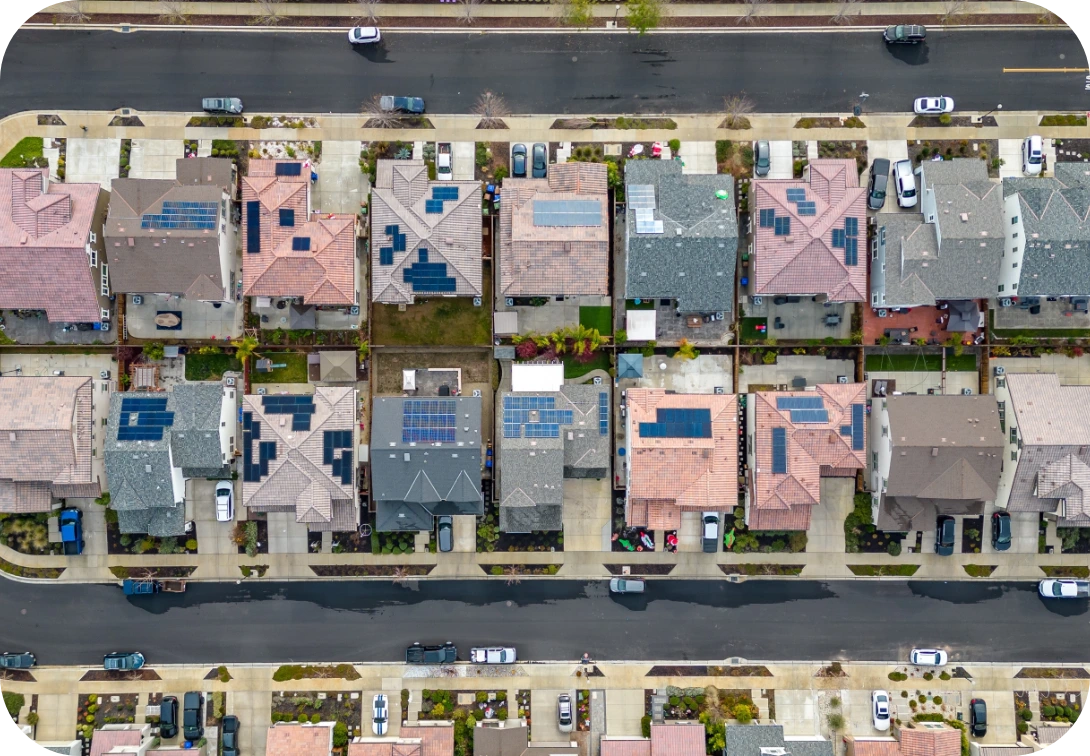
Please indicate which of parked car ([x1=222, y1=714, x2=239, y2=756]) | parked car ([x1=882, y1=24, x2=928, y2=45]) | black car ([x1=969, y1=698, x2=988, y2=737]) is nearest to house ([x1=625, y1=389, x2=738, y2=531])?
black car ([x1=969, y1=698, x2=988, y2=737])

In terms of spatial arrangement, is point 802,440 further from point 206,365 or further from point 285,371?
point 206,365

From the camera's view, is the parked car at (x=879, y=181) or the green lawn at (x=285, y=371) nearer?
the parked car at (x=879, y=181)

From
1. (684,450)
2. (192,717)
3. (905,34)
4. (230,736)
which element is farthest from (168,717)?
(905,34)

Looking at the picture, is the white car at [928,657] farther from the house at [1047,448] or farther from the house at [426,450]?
the house at [426,450]

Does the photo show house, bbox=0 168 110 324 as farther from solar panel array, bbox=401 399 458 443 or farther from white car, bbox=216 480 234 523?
solar panel array, bbox=401 399 458 443

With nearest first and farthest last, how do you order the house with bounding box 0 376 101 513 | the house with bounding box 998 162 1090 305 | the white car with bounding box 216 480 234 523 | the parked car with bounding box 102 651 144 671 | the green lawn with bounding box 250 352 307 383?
the house with bounding box 998 162 1090 305
the house with bounding box 0 376 101 513
the parked car with bounding box 102 651 144 671
the white car with bounding box 216 480 234 523
the green lawn with bounding box 250 352 307 383

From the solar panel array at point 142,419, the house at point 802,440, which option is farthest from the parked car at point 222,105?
the house at point 802,440

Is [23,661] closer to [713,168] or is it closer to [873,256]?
[713,168]
